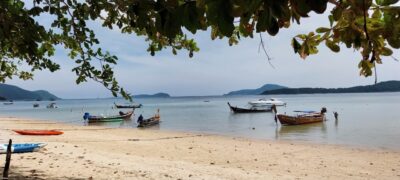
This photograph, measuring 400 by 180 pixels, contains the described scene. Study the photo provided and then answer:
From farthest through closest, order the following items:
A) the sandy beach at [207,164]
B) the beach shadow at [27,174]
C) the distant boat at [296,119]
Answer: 1. the distant boat at [296,119]
2. the sandy beach at [207,164]
3. the beach shadow at [27,174]

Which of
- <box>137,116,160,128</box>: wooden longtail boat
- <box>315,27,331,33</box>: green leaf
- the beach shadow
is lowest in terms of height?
<box>137,116,160,128</box>: wooden longtail boat

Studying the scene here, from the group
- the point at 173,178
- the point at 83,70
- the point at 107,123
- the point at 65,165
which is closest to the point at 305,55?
the point at 83,70

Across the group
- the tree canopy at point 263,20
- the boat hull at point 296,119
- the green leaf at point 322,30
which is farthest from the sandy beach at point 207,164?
the boat hull at point 296,119

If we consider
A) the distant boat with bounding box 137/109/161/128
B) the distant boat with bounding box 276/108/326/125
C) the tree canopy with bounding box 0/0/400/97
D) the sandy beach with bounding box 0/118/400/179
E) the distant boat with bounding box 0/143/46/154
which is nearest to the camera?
the tree canopy with bounding box 0/0/400/97

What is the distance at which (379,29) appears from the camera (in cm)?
215

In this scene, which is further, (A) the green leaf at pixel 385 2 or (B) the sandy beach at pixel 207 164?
(B) the sandy beach at pixel 207 164

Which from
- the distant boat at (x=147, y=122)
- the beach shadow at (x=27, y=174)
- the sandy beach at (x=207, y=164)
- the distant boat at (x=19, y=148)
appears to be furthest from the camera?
the distant boat at (x=147, y=122)

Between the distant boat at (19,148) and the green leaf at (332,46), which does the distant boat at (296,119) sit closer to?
the distant boat at (19,148)

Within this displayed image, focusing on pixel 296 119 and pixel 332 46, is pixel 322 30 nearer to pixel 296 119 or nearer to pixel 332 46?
pixel 332 46

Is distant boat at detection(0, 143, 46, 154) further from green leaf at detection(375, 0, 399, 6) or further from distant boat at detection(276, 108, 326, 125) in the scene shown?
distant boat at detection(276, 108, 326, 125)

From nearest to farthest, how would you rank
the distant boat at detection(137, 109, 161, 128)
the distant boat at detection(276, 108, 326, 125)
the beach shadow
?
the beach shadow → the distant boat at detection(276, 108, 326, 125) → the distant boat at detection(137, 109, 161, 128)

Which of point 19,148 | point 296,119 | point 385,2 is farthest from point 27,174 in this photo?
point 296,119

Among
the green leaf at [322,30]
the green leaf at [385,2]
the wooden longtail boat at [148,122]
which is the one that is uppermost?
the green leaf at [385,2]

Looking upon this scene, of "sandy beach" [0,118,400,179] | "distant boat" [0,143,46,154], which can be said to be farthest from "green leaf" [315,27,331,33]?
"distant boat" [0,143,46,154]
